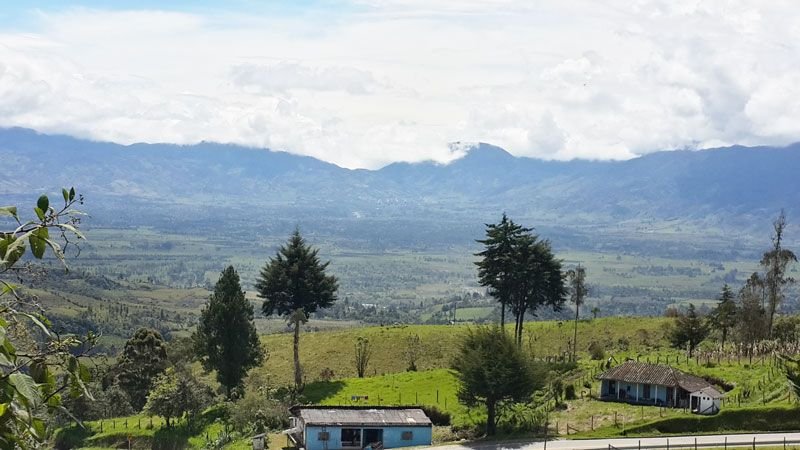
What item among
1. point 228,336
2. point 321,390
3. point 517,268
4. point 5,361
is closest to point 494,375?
point 321,390

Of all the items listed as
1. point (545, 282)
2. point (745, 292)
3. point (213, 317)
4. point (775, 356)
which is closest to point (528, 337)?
point (545, 282)

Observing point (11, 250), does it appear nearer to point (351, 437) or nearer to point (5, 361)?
point (5, 361)

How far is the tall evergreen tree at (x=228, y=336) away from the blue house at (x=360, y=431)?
12500 mm

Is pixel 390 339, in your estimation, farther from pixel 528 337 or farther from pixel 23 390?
pixel 23 390

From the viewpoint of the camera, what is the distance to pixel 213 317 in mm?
58469

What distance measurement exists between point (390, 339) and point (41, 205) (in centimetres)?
7254

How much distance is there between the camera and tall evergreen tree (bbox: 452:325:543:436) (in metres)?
47.0

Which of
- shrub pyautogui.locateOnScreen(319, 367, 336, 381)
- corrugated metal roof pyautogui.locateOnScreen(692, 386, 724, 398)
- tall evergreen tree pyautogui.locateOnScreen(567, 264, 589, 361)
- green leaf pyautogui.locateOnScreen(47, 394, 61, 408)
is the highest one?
green leaf pyautogui.locateOnScreen(47, 394, 61, 408)

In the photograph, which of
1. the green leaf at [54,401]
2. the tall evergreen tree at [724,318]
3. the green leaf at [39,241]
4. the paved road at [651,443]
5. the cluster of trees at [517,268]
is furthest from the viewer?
the tall evergreen tree at [724,318]

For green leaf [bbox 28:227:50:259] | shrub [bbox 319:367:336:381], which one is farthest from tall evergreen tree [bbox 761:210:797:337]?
green leaf [bbox 28:227:50:259]

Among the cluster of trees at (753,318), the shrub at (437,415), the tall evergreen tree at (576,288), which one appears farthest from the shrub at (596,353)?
the shrub at (437,415)

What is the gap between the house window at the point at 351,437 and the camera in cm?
4728

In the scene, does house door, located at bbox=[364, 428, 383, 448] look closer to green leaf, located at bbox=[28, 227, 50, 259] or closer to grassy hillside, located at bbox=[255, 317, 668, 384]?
grassy hillside, located at bbox=[255, 317, 668, 384]

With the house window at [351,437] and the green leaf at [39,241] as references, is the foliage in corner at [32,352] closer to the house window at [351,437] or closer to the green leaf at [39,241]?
the green leaf at [39,241]
